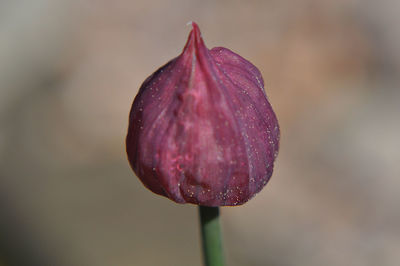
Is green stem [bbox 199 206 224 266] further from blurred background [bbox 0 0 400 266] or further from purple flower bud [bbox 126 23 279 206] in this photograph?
blurred background [bbox 0 0 400 266]

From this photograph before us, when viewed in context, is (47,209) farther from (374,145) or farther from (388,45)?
(388,45)

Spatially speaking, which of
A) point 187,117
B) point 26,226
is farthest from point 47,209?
point 187,117

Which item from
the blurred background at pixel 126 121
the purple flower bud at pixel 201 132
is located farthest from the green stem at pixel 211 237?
the blurred background at pixel 126 121

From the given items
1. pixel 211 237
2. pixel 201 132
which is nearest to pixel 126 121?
pixel 211 237

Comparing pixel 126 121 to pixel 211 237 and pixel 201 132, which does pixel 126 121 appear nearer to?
pixel 211 237

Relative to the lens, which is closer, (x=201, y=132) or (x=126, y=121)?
(x=201, y=132)

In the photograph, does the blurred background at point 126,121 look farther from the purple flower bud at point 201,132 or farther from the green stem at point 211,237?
the purple flower bud at point 201,132
